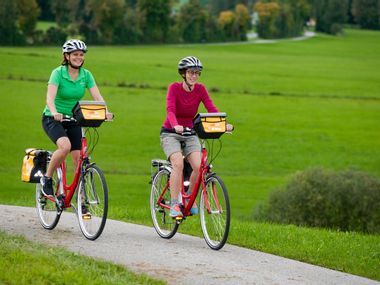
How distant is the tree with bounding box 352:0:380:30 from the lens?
70938 millimetres

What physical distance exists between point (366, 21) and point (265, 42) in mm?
58416

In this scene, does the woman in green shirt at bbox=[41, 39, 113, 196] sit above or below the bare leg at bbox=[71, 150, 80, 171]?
above

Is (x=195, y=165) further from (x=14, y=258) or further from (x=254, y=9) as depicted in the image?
(x=254, y=9)

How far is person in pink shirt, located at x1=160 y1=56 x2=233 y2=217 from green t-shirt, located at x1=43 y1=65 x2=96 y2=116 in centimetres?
104

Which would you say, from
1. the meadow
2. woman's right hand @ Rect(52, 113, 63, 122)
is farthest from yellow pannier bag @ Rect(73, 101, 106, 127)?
the meadow

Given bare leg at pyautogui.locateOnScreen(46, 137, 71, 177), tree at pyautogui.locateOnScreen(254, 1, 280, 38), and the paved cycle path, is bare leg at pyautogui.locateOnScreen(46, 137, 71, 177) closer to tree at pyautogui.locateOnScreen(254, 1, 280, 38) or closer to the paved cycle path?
the paved cycle path

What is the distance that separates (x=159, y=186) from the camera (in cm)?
1178

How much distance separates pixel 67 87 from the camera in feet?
35.6

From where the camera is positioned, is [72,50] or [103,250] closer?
[103,250]

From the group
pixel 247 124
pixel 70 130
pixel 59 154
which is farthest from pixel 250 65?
pixel 59 154

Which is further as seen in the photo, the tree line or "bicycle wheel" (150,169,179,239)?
the tree line

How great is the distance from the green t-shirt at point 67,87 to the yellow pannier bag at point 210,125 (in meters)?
1.42

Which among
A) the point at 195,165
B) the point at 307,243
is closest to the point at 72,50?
the point at 195,165

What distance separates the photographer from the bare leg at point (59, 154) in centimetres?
1086
